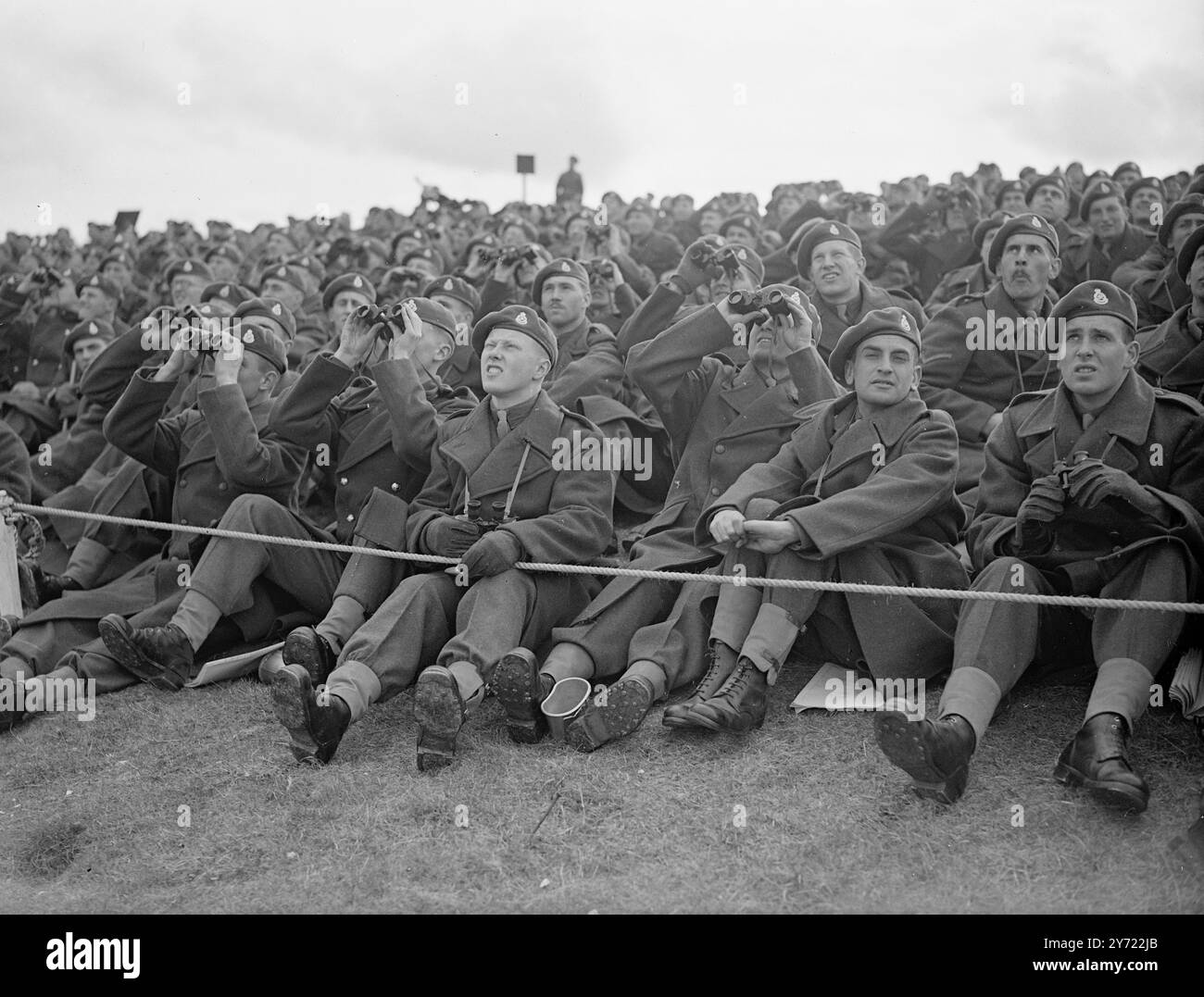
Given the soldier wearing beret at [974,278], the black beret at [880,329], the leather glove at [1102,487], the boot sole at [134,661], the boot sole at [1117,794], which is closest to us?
the boot sole at [1117,794]

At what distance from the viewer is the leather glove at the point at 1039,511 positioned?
13.8 feet

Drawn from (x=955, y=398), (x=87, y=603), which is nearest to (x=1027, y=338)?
(x=955, y=398)

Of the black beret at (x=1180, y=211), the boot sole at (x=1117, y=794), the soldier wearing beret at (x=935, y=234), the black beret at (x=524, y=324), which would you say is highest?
the soldier wearing beret at (x=935, y=234)

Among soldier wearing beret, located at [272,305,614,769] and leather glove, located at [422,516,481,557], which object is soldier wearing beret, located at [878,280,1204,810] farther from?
leather glove, located at [422,516,481,557]

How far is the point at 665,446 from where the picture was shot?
21.0ft

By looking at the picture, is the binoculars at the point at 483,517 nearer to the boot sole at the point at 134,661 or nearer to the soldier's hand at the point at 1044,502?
the boot sole at the point at 134,661

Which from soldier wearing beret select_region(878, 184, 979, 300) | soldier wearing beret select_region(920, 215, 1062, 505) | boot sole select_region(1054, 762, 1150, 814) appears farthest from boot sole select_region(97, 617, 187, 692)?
soldier wearing beret select_region(878, 184, 979, 300)

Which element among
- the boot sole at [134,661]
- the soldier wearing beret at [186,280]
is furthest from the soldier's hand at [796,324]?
the soldier wearing beret at [186,280]

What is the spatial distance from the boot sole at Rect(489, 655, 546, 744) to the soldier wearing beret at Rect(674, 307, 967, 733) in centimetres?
62

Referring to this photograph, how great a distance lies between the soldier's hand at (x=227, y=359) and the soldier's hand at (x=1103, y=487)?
3.88 meters

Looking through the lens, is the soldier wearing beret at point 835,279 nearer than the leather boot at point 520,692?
No

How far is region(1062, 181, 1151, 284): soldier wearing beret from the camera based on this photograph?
8.55 metres

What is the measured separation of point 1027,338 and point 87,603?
17.1 feet

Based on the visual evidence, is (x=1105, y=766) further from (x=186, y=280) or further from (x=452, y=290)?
(x=186, y=280)
